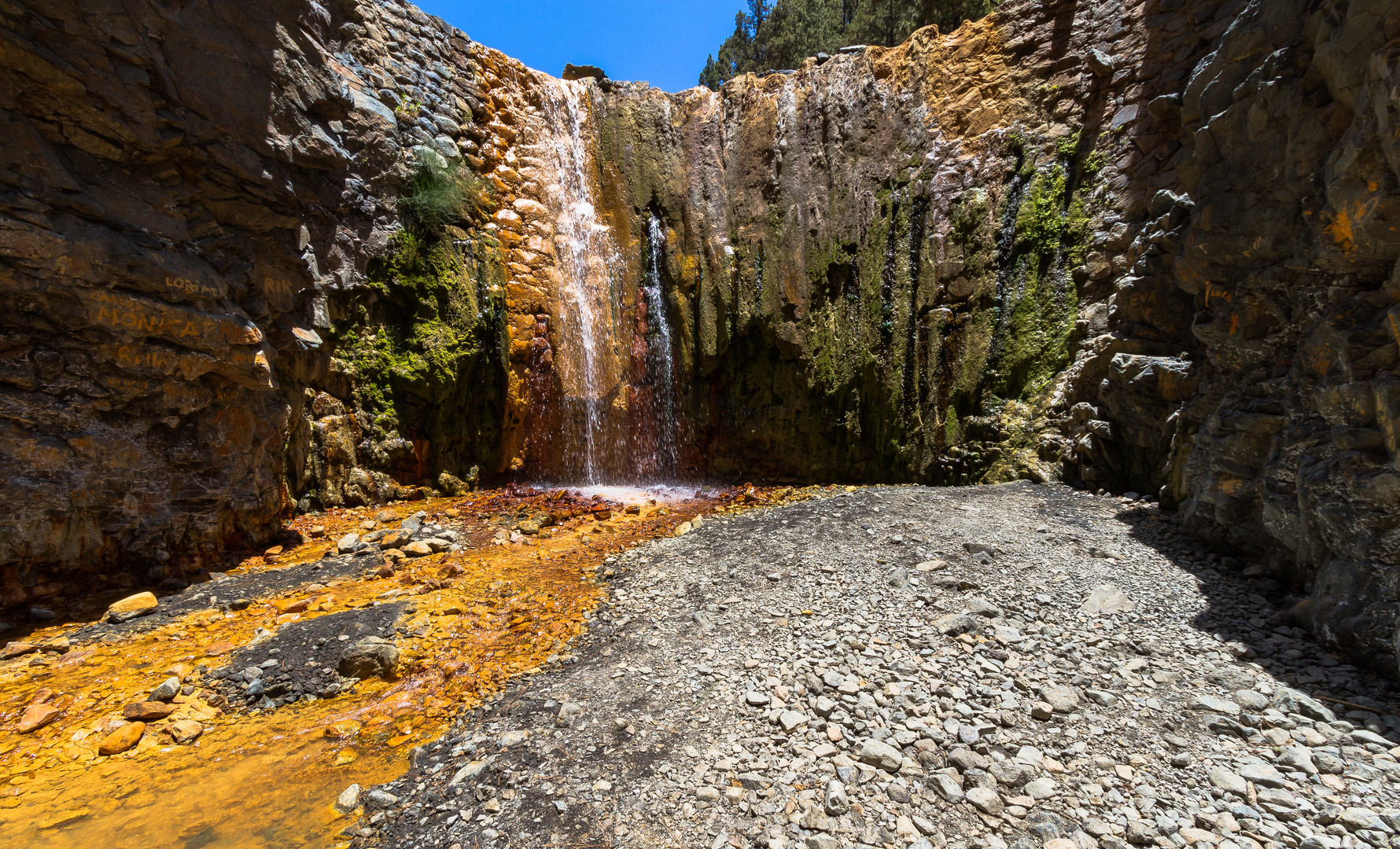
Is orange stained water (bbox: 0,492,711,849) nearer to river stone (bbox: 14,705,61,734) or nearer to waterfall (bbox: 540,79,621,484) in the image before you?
river stone (bbox: 14,705,61,734)

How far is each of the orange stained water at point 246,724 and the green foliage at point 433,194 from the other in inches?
308

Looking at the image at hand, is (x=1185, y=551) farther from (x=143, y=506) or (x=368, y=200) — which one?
(x=368, y=200)

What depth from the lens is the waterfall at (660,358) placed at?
14.1 metres

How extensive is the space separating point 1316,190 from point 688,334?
10722 millimetres

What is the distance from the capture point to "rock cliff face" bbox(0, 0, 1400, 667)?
514 cm

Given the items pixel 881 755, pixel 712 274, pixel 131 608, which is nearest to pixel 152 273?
pixel 131 608

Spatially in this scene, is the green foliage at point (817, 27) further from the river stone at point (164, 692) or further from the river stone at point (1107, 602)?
the river stone at point (164, 692)

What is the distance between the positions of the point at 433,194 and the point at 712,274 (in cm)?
646

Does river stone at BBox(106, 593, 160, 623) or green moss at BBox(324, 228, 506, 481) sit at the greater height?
green moss at BBox(324, 228, 506, 481)

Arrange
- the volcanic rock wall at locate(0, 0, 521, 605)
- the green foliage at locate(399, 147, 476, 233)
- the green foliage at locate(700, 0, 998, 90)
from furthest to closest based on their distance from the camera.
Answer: the green foliage at locate(700, 0, 998, 90)
the green foliage at locate(399, 147, 476, 233)
the volcanic rock wall at locate(0, 0, 521, 605)

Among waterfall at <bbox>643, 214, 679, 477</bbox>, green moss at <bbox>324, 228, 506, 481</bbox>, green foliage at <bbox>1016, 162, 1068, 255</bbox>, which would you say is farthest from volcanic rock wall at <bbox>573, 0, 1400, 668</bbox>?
green moss at <bbox>324, 228, 506, 481</bbox>

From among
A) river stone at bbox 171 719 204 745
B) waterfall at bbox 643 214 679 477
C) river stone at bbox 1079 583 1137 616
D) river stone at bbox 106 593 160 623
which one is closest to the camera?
river stone at bbox 171 719 204 745

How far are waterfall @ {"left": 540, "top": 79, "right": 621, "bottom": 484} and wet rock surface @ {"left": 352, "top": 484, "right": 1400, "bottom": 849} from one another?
814 cm

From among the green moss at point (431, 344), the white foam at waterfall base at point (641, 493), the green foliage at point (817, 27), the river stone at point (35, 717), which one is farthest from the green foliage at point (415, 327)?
the green foliage at point (817, 27)
